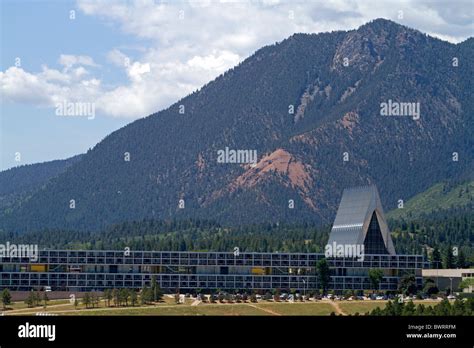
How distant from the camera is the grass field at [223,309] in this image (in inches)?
6024

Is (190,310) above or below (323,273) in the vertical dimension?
below

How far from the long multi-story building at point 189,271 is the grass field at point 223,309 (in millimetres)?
17341

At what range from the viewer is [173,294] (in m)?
184

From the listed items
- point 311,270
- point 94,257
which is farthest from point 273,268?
point 94,257

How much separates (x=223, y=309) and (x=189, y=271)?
31.6 meters

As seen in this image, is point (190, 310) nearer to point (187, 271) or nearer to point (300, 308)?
point (300, 308)

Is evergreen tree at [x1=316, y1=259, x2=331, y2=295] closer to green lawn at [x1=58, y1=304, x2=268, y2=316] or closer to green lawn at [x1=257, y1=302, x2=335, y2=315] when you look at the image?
green lawn at [x1=257, y1=302, x2=335, y2=315]

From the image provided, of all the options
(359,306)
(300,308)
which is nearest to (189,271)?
(300,308)

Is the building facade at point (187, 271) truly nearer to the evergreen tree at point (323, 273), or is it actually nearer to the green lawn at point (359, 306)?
the evergreen tree at point (323, 273)

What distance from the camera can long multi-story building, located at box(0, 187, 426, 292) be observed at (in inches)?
7402

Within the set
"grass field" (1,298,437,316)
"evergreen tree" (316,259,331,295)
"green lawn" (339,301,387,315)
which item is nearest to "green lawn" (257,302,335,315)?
"grass field" (1,298,437,316)

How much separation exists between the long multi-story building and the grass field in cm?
1734

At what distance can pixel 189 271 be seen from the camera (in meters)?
190
